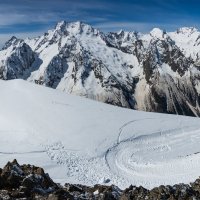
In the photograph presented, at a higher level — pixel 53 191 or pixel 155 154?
pixel 53 191

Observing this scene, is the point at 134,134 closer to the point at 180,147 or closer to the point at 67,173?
the point at 180,147

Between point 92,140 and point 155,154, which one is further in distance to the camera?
point 92,140

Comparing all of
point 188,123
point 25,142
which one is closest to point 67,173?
point 25,142

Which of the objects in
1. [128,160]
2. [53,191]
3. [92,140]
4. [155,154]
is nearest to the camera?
[53,191]

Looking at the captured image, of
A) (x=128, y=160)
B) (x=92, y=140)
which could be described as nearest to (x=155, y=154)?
(x=128, y=160)

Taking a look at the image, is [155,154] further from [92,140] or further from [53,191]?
[53,191]

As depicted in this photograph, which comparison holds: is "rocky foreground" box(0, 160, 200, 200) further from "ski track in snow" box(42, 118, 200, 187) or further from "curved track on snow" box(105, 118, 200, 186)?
"curved track on snow" box(105, 118, 200, 186)
